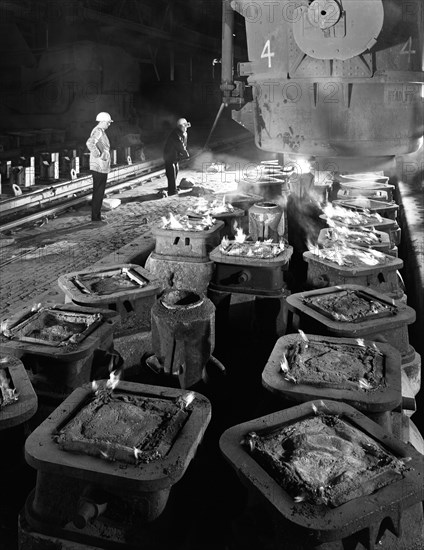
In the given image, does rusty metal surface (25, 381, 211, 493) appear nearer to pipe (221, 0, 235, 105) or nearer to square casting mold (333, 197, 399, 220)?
square casting mold (333, 197, 399, 220)

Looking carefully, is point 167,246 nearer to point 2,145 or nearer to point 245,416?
point 245,416

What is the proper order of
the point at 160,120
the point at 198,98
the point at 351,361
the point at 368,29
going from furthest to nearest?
the point at 198,98, the point at 160,120, the point at 368,29, the point at 351,361

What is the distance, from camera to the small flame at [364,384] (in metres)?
2.76

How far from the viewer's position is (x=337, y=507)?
6.56ft

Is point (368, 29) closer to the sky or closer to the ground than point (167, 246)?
closer to the sky

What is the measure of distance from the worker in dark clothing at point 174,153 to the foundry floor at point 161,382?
0.63 metres

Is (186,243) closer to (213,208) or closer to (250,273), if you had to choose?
(250,273)

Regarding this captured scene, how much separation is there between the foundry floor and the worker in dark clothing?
0.63m

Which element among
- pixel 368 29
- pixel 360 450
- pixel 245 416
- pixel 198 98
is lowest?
pixel 245 416

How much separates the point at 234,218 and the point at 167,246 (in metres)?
1.25

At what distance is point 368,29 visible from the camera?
5.30 m

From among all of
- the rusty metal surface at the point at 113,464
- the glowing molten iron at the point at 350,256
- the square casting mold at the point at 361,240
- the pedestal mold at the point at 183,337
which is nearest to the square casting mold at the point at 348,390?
the rusty metal surface at the point at 113,464

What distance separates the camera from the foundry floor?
97.7 inches

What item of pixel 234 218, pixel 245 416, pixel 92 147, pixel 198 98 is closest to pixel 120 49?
pixel 198 98
